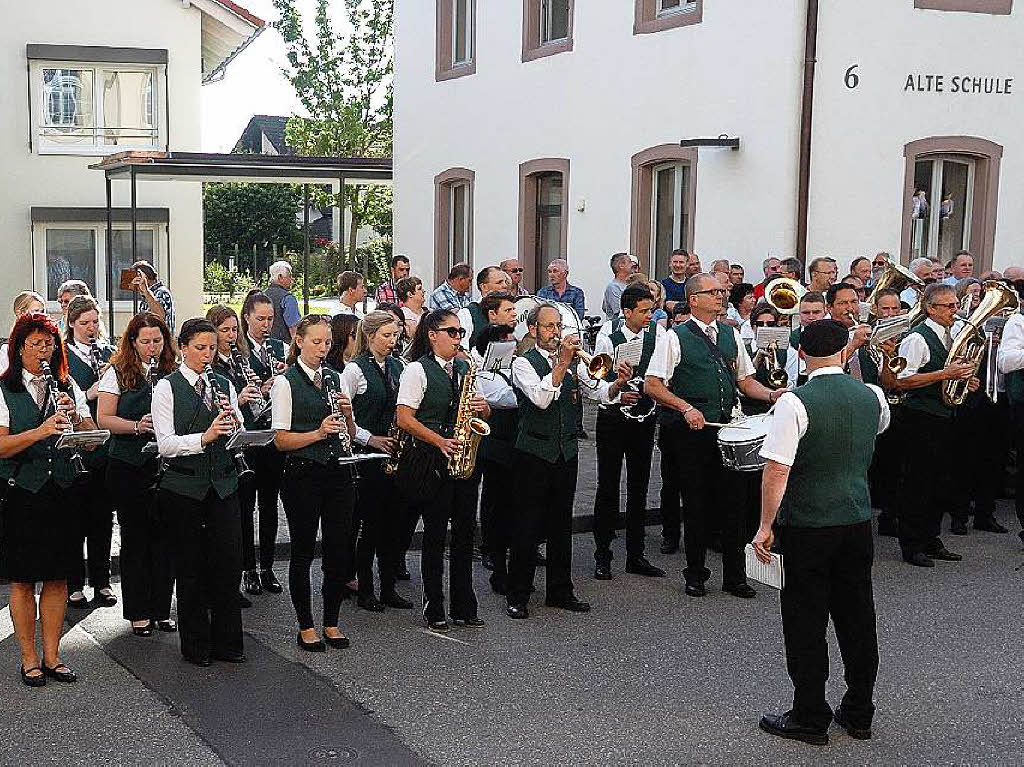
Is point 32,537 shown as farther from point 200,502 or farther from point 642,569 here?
point 642,569

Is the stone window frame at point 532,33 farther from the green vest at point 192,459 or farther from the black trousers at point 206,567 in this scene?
the black trousers at point 206,567

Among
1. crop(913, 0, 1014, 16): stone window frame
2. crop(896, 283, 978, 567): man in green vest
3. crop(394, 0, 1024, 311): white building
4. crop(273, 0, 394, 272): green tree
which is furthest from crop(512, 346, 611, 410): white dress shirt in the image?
crop(273, 0, 394, 272): green tree

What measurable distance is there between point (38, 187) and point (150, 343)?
20622mm

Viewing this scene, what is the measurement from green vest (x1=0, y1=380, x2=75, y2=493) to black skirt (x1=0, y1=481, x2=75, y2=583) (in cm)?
5

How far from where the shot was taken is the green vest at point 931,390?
927 cm

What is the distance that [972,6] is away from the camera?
575 inches

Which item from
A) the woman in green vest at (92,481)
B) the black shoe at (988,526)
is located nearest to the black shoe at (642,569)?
the black shoe at (988,526)

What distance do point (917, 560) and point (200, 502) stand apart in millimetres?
5256

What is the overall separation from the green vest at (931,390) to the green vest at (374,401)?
397 cm

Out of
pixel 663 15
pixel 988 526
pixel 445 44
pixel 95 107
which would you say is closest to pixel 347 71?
pixel 95 107

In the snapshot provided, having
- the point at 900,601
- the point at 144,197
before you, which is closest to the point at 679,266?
the point at 900,601

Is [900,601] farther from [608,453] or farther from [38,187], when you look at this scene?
[38,187]

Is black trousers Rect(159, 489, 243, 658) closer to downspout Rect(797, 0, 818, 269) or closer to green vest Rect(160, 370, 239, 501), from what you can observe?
green vest Rect(160, 370, 239, 501)

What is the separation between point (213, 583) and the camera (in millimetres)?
6902
